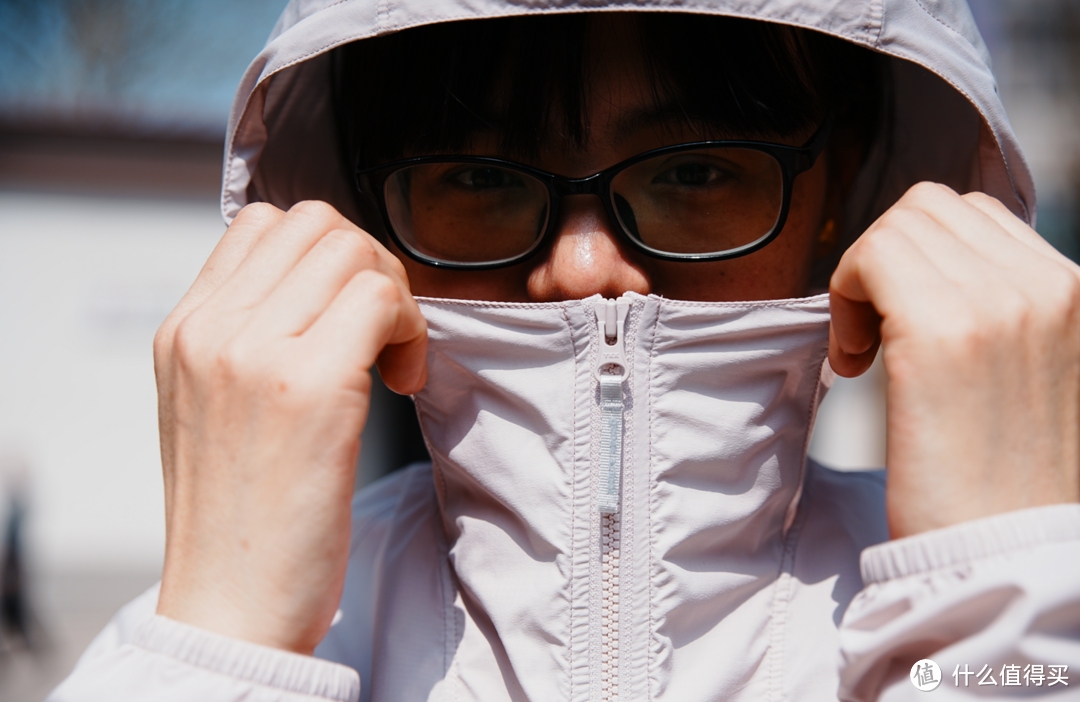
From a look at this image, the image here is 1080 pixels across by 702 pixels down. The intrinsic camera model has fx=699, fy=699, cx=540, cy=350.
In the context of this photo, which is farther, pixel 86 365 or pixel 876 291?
pixel 86 365

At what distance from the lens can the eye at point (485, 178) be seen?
115cm

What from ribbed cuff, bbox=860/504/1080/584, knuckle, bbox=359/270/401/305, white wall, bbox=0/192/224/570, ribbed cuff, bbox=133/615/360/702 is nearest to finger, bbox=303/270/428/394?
knuckle, bbox=359/270/401/305

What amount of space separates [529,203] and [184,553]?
2.31ft

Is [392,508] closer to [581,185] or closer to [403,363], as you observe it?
[403,363]

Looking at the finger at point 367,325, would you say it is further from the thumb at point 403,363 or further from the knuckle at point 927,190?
the knuckle at point 927,190

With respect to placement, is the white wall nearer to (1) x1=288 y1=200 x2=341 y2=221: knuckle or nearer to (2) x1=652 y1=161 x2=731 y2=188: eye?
(1) x1=288 y1=200 x2=341 y2=221: knuckle

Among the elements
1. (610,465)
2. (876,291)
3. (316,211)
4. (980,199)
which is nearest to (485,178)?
(316,211)

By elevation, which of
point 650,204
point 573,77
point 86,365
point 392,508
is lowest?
point 86,365

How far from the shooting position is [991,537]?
2.56ft

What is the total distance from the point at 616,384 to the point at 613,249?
23cm

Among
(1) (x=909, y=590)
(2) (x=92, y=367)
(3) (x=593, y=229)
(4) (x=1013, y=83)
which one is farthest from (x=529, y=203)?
(4) (x=1013, y=83)

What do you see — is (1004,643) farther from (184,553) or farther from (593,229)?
(184,553)

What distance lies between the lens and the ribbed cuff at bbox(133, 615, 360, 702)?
0.78 metres

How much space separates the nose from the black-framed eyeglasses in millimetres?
18
